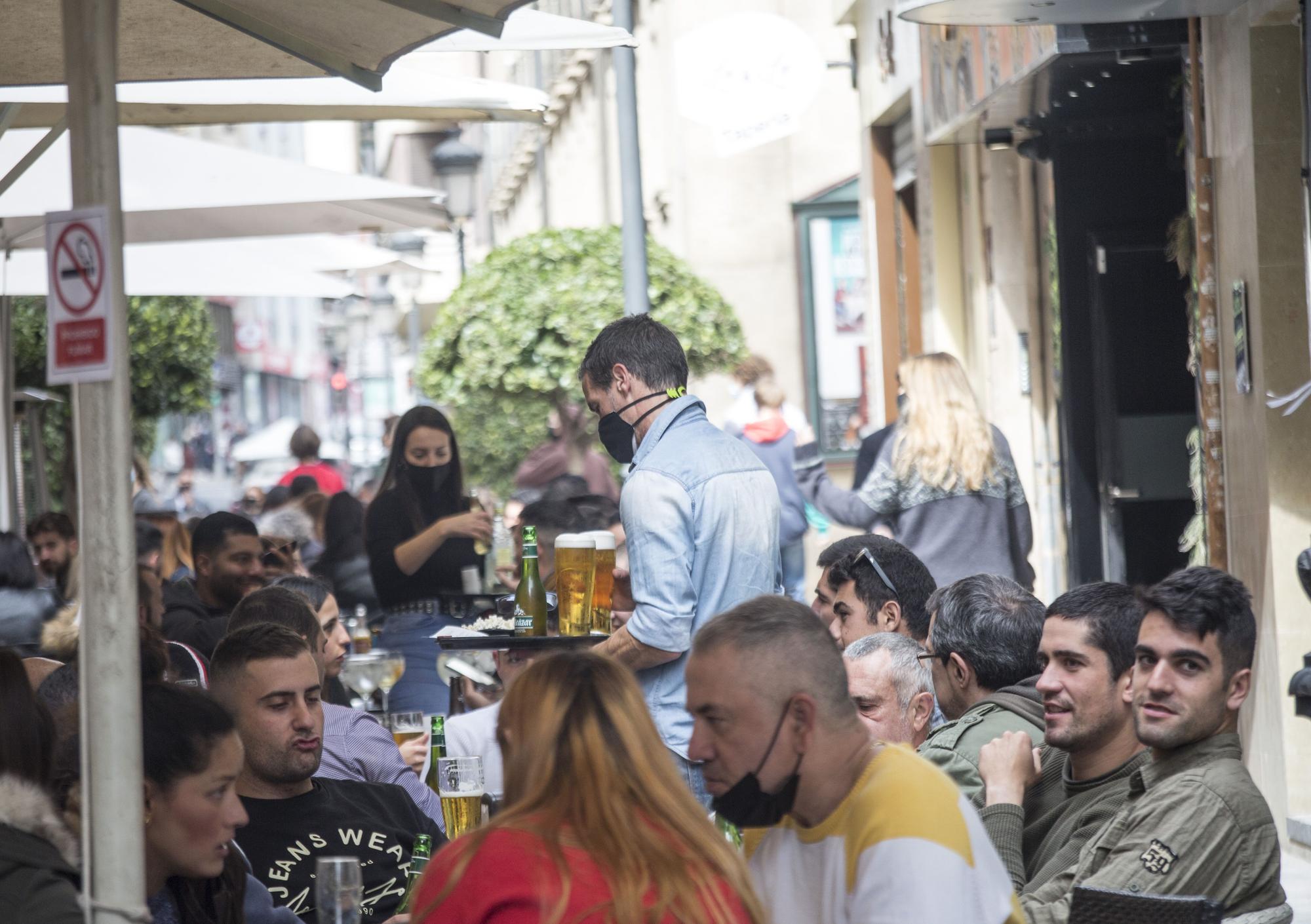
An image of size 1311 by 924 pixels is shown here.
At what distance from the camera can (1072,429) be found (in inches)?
420

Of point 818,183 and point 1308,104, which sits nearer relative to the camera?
point 1308,104

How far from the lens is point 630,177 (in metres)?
10.3

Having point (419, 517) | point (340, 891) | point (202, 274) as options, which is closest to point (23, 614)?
point (419, 517)

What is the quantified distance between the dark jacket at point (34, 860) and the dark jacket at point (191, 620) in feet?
9.99

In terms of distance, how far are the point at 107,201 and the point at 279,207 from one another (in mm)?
6438

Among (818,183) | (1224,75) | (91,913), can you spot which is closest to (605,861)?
(91,913)

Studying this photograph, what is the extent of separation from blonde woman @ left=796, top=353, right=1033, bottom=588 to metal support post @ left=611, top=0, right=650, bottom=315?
2049 mm

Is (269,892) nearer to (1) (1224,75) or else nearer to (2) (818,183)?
(1) (1224,75)

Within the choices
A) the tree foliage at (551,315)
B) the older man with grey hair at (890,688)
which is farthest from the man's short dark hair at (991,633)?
the tree foliage at (551,315)

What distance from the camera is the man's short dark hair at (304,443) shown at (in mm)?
15703

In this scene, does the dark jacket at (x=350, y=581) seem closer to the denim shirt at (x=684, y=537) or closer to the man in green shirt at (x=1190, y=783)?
the denim shirt at (x=684, y=537)

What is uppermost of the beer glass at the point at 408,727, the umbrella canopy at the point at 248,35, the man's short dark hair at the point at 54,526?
the umbrella canopy at the point at 248,35

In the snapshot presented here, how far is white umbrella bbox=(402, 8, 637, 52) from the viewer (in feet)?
18.4

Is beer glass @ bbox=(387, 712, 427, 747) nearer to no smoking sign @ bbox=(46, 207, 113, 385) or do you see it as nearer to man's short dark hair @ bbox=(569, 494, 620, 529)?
man's short dark hair @ bbox=(569, 494, 620, 529)
